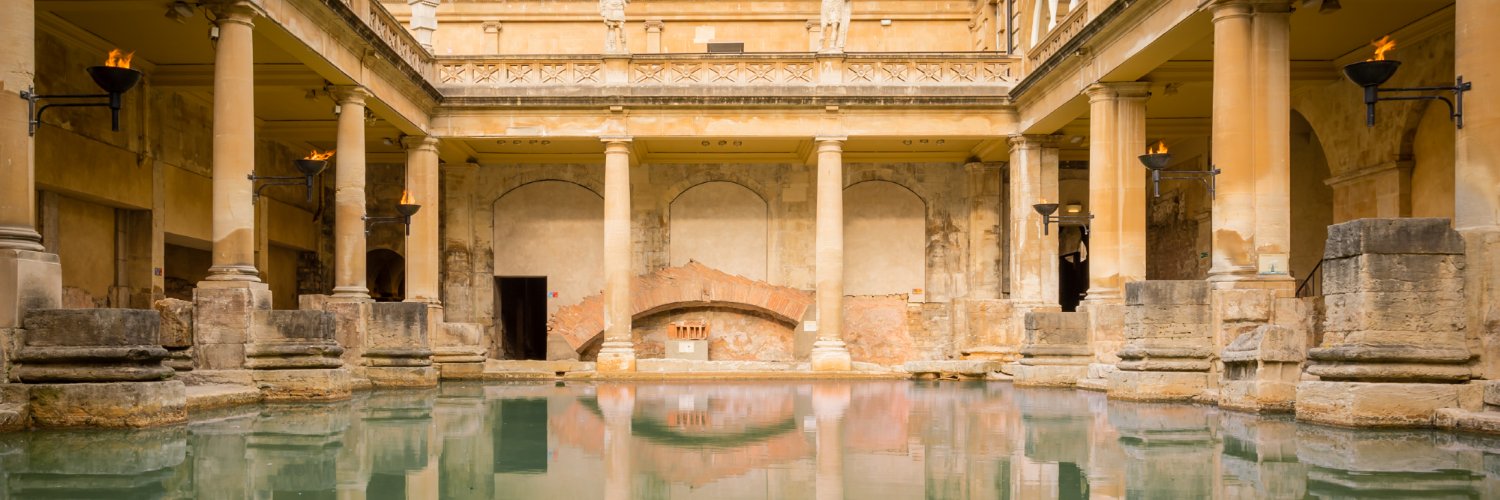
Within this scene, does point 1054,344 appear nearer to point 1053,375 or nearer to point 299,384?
point 1053,375

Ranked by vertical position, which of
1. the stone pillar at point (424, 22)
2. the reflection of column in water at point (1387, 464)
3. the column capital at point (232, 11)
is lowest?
the reflection of column in water at point (1387, 464)

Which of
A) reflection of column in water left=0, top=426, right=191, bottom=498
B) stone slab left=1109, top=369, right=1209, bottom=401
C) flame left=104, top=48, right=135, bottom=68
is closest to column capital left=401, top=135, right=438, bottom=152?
flame left=104, top=48, right=135, bottom=68

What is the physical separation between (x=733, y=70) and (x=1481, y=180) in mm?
16095

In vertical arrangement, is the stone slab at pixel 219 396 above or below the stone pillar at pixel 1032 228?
below

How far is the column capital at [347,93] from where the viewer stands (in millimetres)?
18828

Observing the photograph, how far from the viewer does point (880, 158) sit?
2842 centimetres

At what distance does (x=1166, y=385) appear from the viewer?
1402 centimetres

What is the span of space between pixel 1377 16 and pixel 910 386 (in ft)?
28.8

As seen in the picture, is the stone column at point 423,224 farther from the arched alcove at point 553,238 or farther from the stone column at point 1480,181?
the stone column at point 1480,181

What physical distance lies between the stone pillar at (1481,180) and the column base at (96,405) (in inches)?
431

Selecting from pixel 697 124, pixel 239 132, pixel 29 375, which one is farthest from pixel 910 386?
pixel 29 375

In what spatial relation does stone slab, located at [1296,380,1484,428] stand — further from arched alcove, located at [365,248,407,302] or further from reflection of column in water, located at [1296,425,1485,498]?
arched alcove, located at [365,248,407,302]

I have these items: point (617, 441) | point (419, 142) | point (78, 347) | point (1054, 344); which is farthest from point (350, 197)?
point (1054, 344)

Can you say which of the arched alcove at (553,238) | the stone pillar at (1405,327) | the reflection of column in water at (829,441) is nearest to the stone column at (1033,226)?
the reflection of column in water at (829,441)
